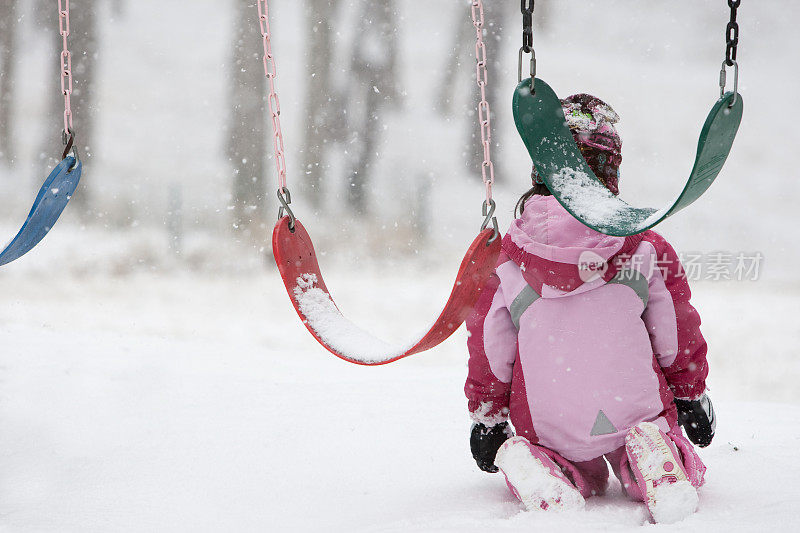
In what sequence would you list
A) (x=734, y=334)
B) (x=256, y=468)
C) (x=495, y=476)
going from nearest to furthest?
1. (x=495, y=476)
2. (x=256, y=468)
3. (x=734, y=334)

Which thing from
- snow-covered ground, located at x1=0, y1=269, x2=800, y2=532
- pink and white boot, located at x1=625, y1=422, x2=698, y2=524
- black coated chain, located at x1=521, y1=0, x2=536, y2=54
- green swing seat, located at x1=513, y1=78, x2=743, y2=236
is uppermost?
black coated chain, located at x1=521, y1=0, x2=536, y2=54

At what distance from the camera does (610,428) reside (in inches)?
59.8

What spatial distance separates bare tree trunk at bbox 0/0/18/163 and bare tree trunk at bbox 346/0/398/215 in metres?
4.18

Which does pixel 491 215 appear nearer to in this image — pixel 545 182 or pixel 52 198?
pixel 545 182

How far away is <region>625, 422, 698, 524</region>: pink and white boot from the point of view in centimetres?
136

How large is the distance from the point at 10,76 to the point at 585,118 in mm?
9699

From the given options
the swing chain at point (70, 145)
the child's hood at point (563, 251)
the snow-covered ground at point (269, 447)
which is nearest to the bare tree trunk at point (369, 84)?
the snow-covered ground at point (269, 447)

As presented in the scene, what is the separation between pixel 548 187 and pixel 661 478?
22.9 inches

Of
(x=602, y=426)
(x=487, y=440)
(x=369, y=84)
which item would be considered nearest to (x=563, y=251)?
(x=602, y=426)

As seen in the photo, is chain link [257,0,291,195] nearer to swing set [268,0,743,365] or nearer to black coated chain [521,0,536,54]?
swing set [268,0,743,365]

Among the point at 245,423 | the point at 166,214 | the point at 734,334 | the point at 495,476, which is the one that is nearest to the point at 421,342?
the point at 495,476

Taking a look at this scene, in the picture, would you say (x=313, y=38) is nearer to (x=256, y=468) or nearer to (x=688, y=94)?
(x=688, y=94)

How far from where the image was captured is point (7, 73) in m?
9.37

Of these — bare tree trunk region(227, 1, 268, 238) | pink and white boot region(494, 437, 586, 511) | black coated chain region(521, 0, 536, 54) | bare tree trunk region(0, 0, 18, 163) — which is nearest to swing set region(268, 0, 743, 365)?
black coated chain region(521, 0, 536, 54)
